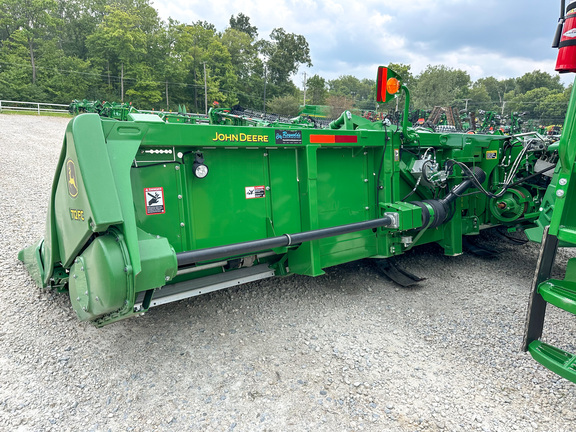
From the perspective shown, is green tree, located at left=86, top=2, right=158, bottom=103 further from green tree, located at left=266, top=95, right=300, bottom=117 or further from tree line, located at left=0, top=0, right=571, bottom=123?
green tree, located at left=266, top=95, right=300, bottom=117

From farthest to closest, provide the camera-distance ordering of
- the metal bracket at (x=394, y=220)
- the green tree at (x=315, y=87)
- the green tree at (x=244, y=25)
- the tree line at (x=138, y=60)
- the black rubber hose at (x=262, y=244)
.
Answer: the green tree at (x=244, y=25)
the green tree at (x=315, y=87)
the tree line at (x=138, y=60)
the metal bracket at (x=394, y=220)
the black rubber hose at (x=262, y=244)

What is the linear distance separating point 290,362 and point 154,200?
5.16 ft

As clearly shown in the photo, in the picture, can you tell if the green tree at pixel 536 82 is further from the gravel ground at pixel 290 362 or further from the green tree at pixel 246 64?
the gravel ground at pixel 290 362

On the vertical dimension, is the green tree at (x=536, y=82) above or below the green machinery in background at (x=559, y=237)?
above

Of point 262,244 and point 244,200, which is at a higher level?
point 244,200

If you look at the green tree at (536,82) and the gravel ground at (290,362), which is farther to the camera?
the green tree at (536,82)

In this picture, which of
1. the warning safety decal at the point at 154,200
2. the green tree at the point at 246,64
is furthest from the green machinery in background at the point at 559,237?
the green tree at the point at 246,64

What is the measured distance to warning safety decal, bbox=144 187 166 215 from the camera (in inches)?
112

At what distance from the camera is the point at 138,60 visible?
42125 millimetres

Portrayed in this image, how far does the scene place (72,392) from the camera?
2.52m

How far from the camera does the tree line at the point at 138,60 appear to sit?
3769cm

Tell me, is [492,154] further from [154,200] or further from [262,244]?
[154,200]

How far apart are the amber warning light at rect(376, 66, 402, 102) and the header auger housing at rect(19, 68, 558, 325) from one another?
2cm

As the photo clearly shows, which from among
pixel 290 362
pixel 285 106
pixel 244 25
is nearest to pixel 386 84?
pixel 290 362
